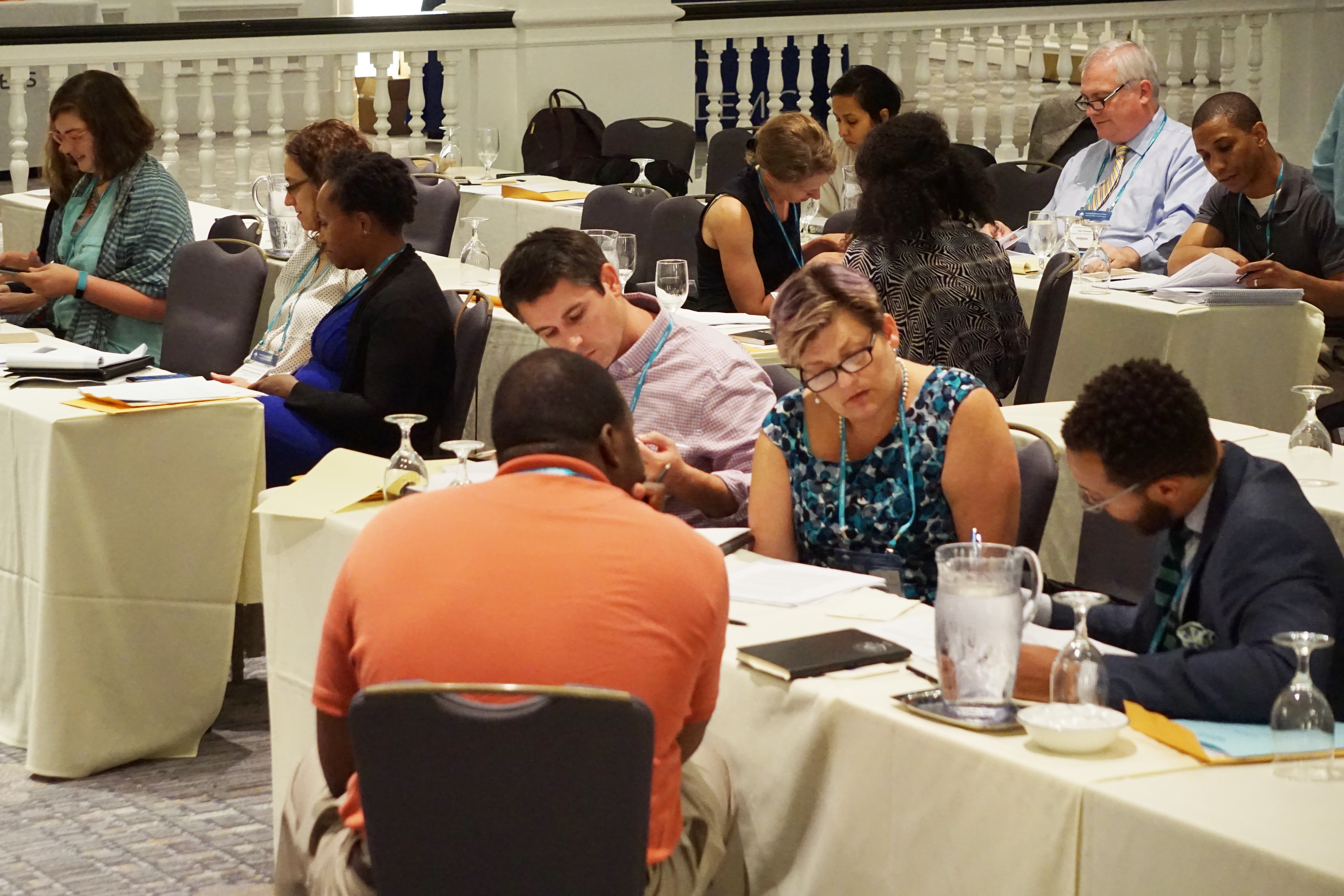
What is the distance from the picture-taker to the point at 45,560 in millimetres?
3281

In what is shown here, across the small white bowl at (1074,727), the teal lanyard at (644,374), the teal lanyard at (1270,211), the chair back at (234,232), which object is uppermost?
the teal lanyard at (1270,211)

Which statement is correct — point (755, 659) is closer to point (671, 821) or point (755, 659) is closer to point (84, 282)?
point (671, 821)

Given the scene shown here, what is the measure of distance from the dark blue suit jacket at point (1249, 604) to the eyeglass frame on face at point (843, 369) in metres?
0.67

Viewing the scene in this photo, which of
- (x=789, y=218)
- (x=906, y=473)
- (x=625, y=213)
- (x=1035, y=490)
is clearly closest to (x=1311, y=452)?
(x=1035, y=490)

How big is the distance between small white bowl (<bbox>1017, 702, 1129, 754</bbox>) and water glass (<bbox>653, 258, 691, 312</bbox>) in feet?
8.29

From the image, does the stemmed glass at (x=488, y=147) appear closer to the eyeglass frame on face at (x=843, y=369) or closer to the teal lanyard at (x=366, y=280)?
the teal lanyard at (x=366, y=280)

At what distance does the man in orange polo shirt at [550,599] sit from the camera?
176cm

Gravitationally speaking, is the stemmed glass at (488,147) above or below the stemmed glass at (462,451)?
above


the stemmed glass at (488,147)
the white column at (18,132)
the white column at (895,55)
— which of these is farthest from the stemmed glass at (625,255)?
the white column at (895,55)

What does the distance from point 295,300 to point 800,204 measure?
58.1 inches

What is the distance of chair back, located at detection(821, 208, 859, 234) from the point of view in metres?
5.44

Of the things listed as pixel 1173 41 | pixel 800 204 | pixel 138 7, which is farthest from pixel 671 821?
pixel 138 7

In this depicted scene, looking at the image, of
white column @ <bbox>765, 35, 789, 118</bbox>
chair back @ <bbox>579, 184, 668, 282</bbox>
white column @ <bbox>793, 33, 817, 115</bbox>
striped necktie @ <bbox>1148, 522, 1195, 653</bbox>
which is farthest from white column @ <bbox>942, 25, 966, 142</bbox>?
striped necktie @ <bbox>1148, 522, 1195, 653</bbox>

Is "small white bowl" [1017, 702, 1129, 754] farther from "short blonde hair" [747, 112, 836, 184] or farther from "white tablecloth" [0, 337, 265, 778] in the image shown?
"short blonde hair" [747, 112, 836, 184]
